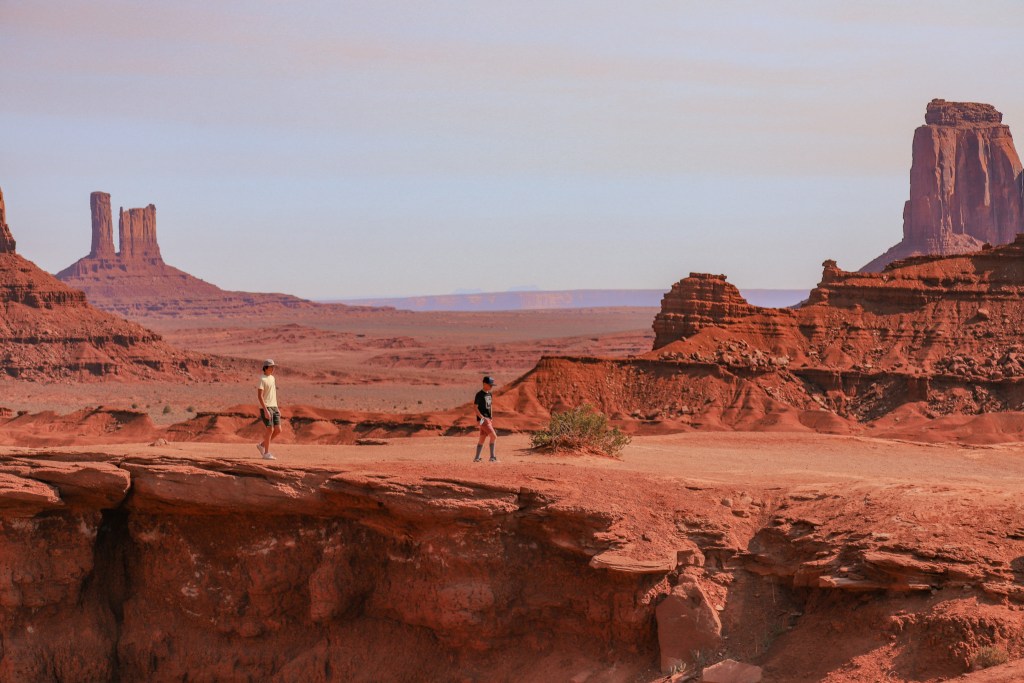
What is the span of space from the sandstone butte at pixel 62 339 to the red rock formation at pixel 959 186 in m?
65.4

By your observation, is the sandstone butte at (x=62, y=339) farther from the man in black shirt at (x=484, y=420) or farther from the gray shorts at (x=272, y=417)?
the man in black shirt at (x=484, y=420)

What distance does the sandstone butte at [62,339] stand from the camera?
8225 centimetres

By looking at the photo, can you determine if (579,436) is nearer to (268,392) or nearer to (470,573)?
(470,573)

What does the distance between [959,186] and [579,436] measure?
110174 mm

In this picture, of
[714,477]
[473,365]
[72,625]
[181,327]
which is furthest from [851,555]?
[181,327]

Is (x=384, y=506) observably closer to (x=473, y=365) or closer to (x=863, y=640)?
(x=863, y=640)

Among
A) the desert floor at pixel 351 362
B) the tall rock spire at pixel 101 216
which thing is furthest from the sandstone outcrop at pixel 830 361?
the tall rock spire at pixel 101 216

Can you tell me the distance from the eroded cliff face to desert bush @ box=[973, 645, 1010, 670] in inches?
8.2

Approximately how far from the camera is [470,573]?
16.7 m

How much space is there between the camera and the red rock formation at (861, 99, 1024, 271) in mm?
118875

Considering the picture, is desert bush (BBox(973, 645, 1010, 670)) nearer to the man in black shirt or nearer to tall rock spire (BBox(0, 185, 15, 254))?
the man in black shirt

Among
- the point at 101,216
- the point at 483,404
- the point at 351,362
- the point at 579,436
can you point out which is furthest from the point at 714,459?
the point at 101,216

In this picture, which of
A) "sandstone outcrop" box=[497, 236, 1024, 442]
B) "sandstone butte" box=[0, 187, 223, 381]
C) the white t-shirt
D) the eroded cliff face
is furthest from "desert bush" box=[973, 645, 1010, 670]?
"sandstone butte" box=[0, 187, 223, 381]

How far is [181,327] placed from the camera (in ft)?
586
